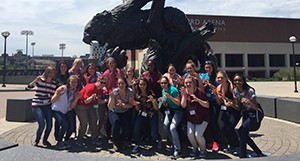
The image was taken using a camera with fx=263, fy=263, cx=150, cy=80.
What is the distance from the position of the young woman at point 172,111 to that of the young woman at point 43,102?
2.24 metres

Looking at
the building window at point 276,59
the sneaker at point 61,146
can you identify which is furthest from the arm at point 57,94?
the building window at point 276,59

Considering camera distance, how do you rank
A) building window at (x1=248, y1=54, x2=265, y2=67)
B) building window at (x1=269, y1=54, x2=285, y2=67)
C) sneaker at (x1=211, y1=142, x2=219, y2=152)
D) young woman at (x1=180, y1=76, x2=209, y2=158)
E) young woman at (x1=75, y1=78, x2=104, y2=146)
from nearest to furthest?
young woman at (x1=180, y1=76, x2=209, y2=158) → sneaker at (x1=211, y1=142, x2=219, y2=152) → young woman at (x1=75, y1=78, x2=104, y2=146) → building window at (x1=248, y1=54, x2=265, y2=67) → building window at (x1=269, y1=54, x2=285, y2=67)

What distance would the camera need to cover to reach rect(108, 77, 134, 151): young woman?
4.83 meters

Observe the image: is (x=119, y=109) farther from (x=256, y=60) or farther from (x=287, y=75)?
(x=256, y=60)

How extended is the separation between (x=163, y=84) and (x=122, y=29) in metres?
4.21

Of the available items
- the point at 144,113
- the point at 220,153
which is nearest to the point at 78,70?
the point at 144,113

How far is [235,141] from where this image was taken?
4828 mm

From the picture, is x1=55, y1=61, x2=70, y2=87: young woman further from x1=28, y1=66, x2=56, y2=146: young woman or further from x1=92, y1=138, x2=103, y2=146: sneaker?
x1=92, y1=138, x2=103, y2=146: sneaker

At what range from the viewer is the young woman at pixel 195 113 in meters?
4.41

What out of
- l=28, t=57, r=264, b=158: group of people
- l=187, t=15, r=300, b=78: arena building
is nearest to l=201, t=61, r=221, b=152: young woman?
l=28, t=57, r=264, b=158: group of people

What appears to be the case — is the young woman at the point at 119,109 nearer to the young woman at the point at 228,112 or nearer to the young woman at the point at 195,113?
the young woman at the point at 195,113

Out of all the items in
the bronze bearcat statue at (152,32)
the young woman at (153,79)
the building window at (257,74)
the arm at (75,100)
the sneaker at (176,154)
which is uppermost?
the building window at (257,74)

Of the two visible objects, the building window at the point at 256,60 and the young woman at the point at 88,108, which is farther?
the building window at the point at 256,60

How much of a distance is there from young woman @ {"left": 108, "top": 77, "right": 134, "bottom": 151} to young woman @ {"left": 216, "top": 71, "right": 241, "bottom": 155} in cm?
165
